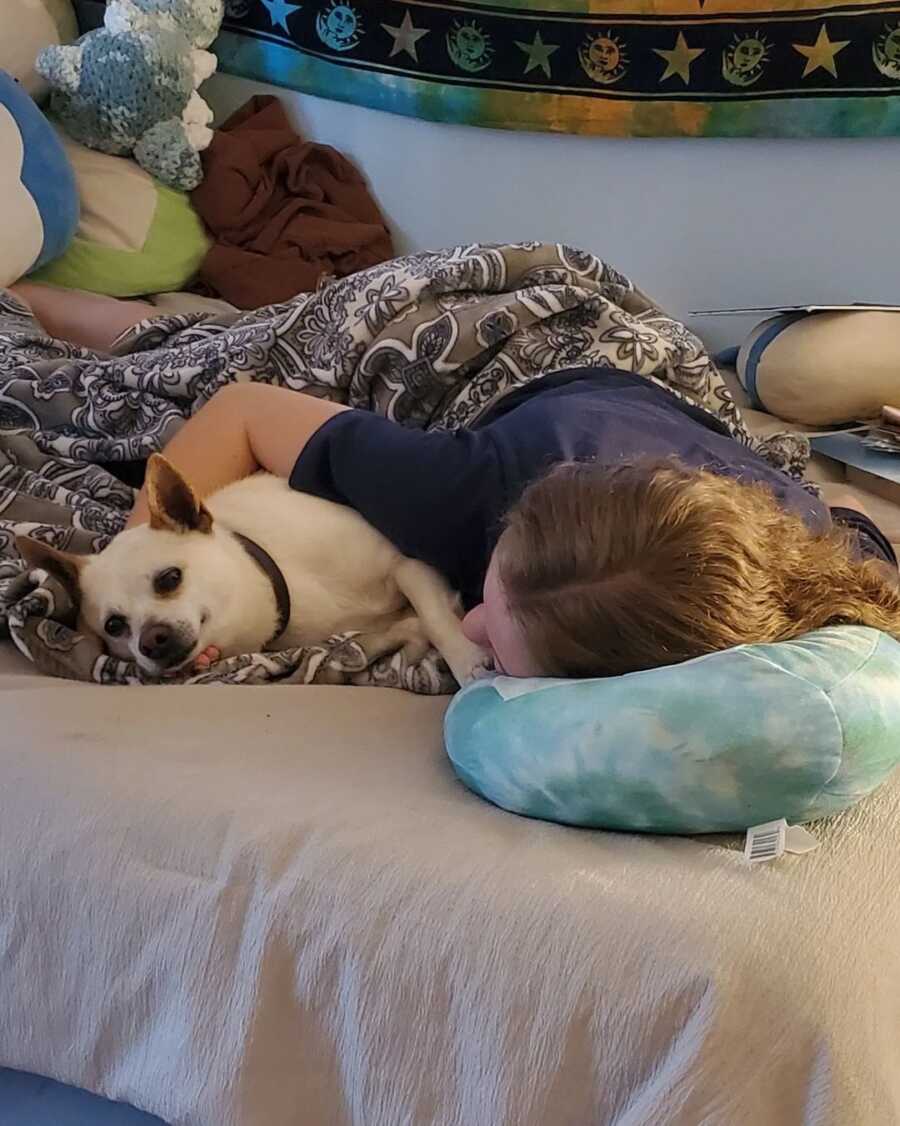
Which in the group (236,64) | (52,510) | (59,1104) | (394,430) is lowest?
(59,1104)

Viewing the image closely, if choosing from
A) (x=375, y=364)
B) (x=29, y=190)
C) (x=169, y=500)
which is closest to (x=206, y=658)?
(x=169, y=500)

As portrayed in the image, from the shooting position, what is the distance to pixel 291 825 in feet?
2.52

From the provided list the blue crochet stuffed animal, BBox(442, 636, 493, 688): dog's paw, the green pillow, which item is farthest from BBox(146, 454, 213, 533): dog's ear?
the blue crochet stuffed animal

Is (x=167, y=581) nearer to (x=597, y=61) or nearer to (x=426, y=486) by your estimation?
(x=426, y=486)

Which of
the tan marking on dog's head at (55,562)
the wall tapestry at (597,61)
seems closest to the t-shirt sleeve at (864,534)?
the tan marking on dog's head at (55,562)

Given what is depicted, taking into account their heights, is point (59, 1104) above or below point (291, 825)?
below

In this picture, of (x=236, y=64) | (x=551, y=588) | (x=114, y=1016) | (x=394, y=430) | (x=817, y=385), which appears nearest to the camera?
(x=114, y=1016)

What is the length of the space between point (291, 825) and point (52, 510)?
0.67 metres

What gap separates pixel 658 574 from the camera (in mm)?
859

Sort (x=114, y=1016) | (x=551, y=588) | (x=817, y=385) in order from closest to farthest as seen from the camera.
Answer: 1. (x=114, y=1016)
2. (x=551, y=588)
3. (x=817, y=385)

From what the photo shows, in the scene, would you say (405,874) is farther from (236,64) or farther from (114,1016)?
(236,64)

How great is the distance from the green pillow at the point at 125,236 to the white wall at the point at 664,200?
1.04 feet

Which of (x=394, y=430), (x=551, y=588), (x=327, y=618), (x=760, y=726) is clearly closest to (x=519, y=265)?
(x=394, y=430)

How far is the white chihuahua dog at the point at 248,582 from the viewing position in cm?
113
